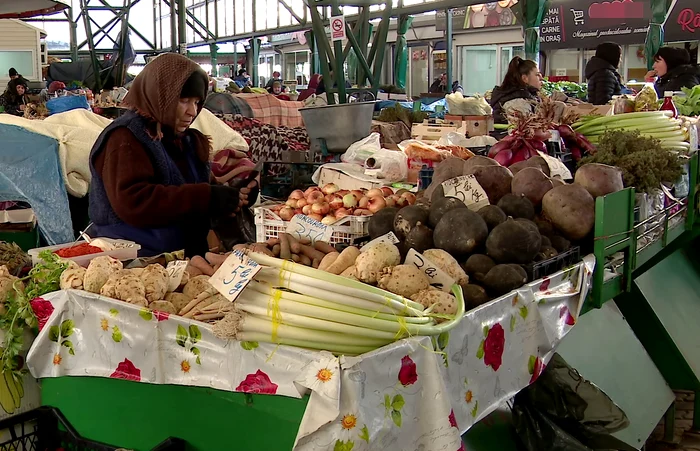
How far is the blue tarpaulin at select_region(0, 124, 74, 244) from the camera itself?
380 cm

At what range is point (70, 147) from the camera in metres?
3.93

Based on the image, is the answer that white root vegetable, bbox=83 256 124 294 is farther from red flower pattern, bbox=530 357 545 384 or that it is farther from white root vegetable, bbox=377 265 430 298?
red flower pattern, bbox=530 357 545 384

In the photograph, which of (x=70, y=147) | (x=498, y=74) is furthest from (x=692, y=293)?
(x=498, y=74)

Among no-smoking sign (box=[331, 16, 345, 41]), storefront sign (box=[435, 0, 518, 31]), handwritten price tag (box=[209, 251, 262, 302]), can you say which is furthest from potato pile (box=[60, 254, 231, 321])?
storefront sign (box=[435, 0, 518, 31])

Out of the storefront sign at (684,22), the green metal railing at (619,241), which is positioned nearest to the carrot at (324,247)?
the green metal railing at (619,241)

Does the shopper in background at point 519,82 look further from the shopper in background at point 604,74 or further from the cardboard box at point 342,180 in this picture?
the cardboard box at point 342,180

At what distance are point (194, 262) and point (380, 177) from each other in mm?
1174

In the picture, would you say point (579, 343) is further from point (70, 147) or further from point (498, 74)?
point (498, 74)

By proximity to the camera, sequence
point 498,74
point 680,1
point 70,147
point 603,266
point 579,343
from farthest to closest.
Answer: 1. point 498,74
2. point 680,1
3. point 70,147
4. point 579,343
5. point 603,266

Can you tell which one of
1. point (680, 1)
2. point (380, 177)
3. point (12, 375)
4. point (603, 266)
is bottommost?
point (12, 375)

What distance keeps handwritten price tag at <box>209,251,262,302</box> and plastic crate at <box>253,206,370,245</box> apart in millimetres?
897

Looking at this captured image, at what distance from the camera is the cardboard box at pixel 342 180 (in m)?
3.14

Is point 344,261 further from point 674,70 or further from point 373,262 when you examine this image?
point 674,70

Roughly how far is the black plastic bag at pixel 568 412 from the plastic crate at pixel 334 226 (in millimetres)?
837
